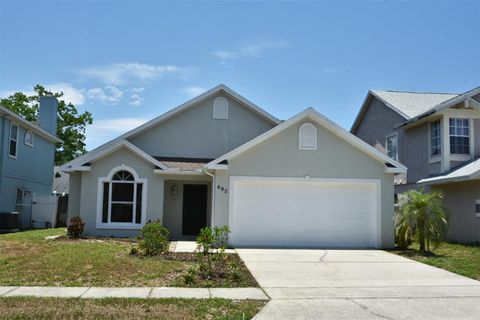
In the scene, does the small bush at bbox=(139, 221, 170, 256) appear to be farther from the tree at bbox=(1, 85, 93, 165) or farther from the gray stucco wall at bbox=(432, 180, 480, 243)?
the tree at bbox=(1, 85, 93, 165)

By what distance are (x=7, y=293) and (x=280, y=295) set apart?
16.3 ft

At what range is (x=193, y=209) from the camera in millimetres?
20312

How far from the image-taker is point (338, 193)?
17297mm

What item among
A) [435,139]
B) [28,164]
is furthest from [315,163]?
[28,164]

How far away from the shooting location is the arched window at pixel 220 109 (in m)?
21.2

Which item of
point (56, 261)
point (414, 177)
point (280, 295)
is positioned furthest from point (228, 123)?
point (280, 295)

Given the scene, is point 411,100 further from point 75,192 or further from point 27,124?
point 27,124

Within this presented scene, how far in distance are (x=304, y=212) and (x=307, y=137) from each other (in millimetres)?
2696

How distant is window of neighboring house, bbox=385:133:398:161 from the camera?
80.7ft

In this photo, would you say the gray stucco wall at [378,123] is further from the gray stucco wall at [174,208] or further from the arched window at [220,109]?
the gray stucco wall at [174,208]

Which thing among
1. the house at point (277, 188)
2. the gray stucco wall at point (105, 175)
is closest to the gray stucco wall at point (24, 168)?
the house at point (277, 188)

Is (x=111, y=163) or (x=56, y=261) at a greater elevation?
(x=111, y=163)

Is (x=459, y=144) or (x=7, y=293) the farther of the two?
(x=459, y=144)

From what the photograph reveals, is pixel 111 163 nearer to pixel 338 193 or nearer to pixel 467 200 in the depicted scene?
pixel 338 193
